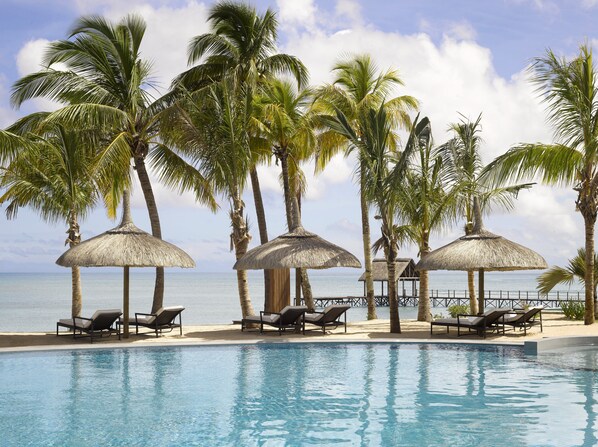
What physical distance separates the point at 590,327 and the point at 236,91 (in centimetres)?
995

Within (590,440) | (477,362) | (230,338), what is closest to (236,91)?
(230,338)

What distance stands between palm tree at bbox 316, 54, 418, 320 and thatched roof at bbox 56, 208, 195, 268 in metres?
7.46

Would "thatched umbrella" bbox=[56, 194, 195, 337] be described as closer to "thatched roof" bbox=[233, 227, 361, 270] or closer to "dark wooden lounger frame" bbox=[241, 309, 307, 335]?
"thatched roof" bbox=[233, 227, 361, 270]

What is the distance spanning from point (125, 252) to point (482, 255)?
7140 mm

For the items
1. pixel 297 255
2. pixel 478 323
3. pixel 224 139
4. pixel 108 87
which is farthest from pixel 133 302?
pixel 478 323

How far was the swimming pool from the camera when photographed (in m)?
7.45

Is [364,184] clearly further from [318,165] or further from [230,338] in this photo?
[318,165]

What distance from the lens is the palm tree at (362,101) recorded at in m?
21.1

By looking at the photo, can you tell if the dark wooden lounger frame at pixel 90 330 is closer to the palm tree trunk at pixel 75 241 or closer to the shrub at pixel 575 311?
the palm tree trunk at pixel 75 241

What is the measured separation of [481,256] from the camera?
615 inches

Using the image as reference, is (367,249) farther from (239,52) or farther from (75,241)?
(75,241)

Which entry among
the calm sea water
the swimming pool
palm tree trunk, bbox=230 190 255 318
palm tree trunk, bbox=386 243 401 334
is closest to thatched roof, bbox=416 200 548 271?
palm tree trunk, bbox=386 243 401 334

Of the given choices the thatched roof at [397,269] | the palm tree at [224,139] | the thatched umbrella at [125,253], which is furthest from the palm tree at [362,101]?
the thatched roof at [397,269]

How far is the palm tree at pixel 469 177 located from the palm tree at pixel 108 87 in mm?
7396
